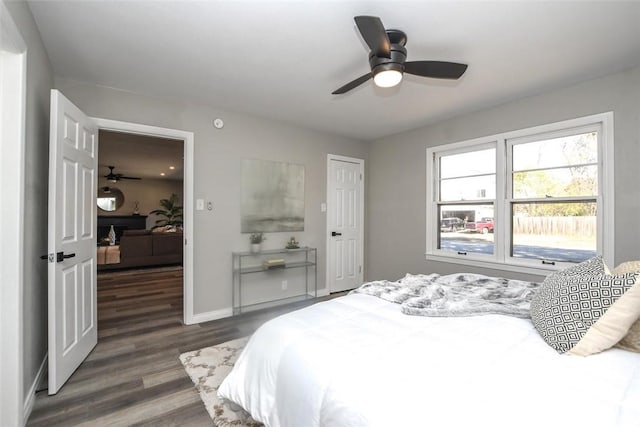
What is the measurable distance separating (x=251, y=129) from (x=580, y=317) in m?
3.47

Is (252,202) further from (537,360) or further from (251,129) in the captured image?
(537,360)

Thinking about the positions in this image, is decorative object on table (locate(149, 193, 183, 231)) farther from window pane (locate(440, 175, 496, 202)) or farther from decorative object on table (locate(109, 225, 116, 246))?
window pane (locate(440, 175, 496, 202))

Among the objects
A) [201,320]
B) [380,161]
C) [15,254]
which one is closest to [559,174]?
[380,161]

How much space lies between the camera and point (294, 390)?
4.01 ft

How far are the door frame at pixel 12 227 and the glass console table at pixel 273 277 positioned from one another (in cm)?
207

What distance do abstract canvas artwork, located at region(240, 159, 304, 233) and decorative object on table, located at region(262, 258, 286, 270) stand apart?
1.29 feet

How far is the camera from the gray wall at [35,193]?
1810 mm

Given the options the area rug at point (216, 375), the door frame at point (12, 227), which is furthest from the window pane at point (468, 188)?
the door frame at point (12, 227)

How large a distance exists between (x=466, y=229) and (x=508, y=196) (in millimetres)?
633

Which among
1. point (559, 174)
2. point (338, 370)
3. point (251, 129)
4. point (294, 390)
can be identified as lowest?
point (294, 390)

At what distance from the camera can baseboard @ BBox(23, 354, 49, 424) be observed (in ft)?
5.72

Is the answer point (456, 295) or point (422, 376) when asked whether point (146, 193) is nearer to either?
point (456, 295)

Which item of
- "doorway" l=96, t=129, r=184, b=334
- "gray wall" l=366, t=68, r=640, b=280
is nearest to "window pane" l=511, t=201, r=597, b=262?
"gray wall" l=366, t=68, r=640, b=280

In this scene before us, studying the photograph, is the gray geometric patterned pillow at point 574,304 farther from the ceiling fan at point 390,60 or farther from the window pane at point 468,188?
the window pane at point 468,188
